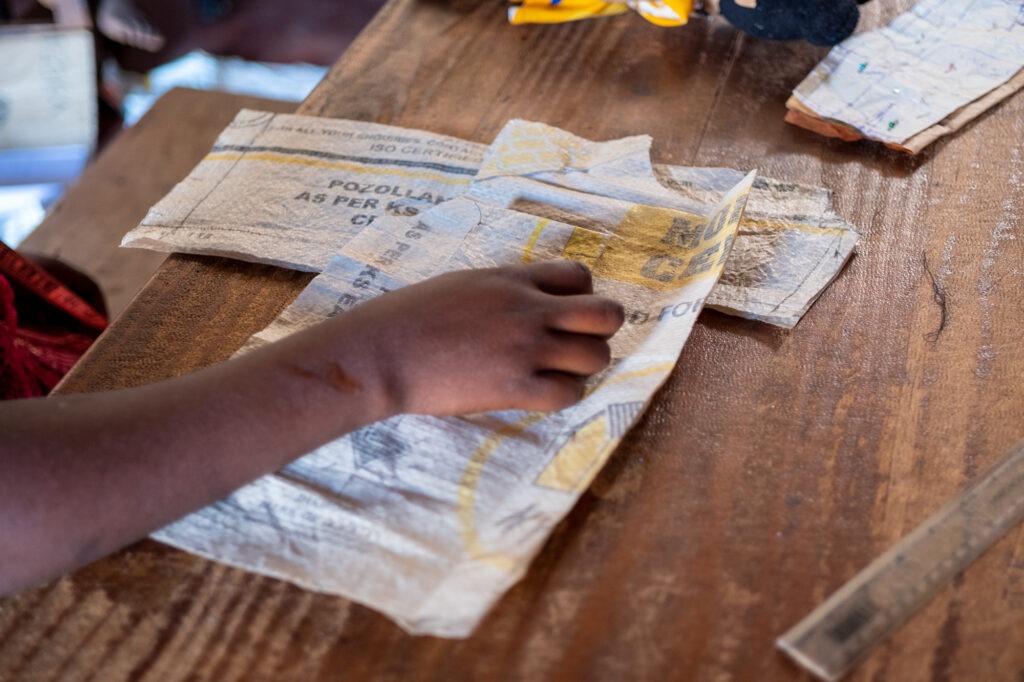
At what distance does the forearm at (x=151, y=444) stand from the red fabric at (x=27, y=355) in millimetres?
266

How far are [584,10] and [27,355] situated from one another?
0.64 meters

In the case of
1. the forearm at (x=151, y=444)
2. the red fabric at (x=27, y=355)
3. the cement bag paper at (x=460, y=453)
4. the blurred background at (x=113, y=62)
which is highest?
the forearm at (x=151, y=444)

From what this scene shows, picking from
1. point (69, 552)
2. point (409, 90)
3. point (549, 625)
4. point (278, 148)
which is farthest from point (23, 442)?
point (409, 90)

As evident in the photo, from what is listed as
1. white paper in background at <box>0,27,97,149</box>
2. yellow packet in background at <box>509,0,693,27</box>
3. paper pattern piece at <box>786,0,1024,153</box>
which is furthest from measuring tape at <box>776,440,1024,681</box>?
white paper in background at <box>0,27,97,149</box>

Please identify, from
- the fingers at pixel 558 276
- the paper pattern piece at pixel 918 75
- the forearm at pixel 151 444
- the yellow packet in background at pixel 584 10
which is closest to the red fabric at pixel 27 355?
the forearm at pixel 151 444

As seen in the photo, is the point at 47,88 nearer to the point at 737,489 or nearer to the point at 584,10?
the point at 584,10

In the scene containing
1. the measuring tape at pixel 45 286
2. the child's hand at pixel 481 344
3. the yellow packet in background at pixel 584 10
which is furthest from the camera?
the yellow packet in background at pixel 584 10

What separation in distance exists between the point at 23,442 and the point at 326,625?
190 mm

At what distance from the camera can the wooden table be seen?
A: 46cm

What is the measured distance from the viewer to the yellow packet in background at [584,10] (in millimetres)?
980

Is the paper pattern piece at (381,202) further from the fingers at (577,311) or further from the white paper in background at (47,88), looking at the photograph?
the white paper in background at (47,88)

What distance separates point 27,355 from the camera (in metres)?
0.79

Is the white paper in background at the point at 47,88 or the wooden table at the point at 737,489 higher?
the wooden table at the point at 737,489

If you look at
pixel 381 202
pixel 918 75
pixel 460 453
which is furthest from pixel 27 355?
pixel 918 75
